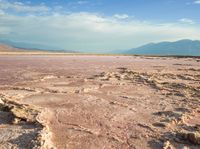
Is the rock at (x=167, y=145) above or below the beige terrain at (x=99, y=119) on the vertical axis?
below

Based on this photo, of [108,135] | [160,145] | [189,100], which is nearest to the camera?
[160,145]

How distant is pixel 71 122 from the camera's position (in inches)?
302

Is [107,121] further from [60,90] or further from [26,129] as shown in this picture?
[60,90]

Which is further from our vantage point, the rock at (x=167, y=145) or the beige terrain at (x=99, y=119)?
the beige terrain at (x=99, y=119)

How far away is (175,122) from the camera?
7867 mm

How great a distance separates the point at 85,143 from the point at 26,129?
5.02 feet

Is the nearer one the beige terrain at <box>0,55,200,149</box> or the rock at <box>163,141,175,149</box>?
the rock at <box>163,141,175,149</box>

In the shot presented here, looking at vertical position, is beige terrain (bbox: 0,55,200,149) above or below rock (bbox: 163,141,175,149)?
above

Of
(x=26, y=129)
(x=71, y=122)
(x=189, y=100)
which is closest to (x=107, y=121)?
(x=71, y=122)

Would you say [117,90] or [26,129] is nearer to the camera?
[26,129]

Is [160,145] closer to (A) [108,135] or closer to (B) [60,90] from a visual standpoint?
(A) [108,135]

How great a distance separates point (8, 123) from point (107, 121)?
101 inches

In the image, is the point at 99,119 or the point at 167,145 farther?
the point at 99,119

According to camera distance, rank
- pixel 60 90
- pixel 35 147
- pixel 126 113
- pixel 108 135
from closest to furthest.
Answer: pixel 35 147 → pixel 108 135 → pixel 126 113 → pixel 60 90
